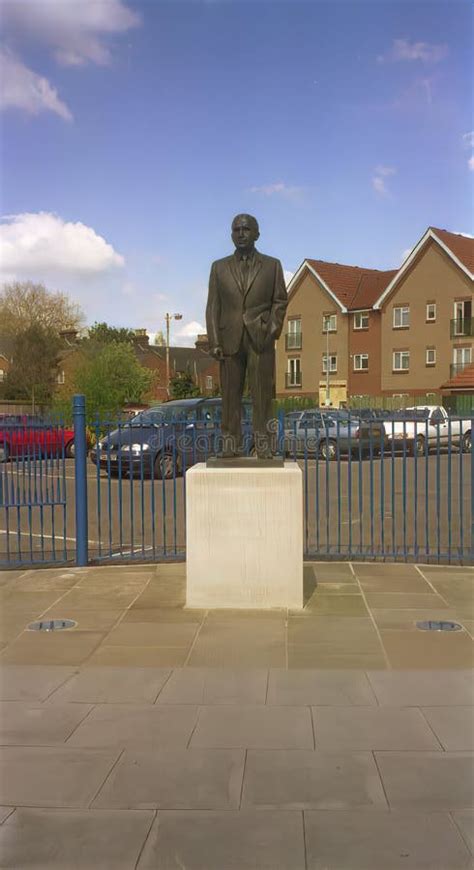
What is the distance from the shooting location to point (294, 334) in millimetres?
55219

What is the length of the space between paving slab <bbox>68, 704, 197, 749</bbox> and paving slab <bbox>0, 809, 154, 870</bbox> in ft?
2.22

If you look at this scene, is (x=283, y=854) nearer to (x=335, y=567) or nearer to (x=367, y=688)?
(x=367, y=688)

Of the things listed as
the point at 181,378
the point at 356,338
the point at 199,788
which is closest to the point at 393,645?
the point at 199,788

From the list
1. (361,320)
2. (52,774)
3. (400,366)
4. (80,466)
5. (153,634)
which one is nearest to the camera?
(52,774)

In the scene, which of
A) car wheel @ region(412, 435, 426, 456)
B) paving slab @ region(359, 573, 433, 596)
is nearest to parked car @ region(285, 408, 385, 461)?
car wheel @ region(412, 435, 426, 456)

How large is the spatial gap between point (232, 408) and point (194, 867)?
4.58 metres

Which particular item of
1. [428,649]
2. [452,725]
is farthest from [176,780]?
[428,649]

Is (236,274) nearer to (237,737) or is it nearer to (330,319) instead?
(237,737)

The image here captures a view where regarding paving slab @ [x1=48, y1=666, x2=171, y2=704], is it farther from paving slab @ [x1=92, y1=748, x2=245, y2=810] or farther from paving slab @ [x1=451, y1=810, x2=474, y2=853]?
paving slab @ [x1=451, y1=810, x2=474, y2=853]

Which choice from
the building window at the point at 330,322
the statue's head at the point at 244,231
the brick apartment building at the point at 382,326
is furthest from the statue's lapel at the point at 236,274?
the building window at the point at 330,322

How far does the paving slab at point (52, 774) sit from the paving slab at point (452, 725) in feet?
5.66

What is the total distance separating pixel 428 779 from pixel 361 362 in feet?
160

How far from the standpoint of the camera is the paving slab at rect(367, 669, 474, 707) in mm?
4504

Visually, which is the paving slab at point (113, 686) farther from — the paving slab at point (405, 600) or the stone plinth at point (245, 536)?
the paving slab at point (405, 600)
